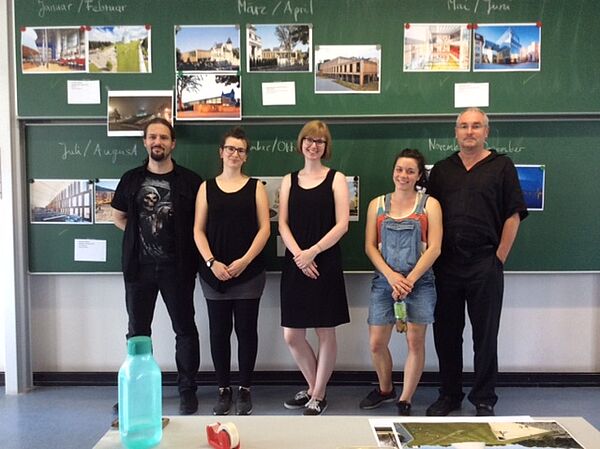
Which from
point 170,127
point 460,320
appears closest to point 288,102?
point 170,127

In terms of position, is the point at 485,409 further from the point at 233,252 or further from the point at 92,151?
the point at 92,151

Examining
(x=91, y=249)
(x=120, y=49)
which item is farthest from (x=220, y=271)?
(x=120, y=49)

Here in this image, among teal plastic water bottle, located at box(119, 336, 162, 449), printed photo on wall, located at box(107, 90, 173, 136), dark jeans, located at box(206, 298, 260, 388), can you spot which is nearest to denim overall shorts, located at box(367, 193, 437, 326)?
dark jeans, located at box(206, 298, 260, 388)

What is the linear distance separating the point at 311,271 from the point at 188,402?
1.03m

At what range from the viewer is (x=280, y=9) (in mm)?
3143

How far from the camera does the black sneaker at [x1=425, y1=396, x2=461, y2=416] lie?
287cm

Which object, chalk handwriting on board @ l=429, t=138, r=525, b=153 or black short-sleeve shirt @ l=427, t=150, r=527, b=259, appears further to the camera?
chalk handwriting on board @ l=429, t=138, r=525, b=153

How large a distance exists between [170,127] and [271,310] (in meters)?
1.28

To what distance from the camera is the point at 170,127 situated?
2.95 meters

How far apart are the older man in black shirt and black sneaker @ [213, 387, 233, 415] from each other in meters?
1.10

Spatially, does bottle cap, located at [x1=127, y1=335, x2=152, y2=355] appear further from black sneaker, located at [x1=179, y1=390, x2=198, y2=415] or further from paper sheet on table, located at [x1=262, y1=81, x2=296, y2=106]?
paper sheet on table, located at [x1=262, y1=81, x2=296, y2=106]

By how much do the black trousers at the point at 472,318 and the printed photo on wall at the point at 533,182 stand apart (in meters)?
0.66

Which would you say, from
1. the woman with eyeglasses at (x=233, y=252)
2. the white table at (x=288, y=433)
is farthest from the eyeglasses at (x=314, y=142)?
the white table at (x=288, y=433)

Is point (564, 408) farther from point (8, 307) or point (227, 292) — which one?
point (8, 307)
